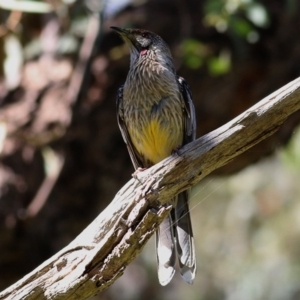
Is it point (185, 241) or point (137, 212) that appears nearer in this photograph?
point (137, 212)

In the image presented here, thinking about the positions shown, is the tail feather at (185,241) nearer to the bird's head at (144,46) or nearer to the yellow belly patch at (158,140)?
the yellow belly patch at (158,140)

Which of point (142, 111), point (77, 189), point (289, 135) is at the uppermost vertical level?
point (142, 111)

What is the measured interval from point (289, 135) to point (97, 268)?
10.0 feet

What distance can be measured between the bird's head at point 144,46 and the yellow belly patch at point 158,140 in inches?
22.8

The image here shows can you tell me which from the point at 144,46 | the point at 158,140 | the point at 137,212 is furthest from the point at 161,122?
the point at 137,212

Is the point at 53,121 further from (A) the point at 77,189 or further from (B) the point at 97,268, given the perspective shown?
(B) the point at 97,268

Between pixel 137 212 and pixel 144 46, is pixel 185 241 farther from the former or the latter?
pixel 144 46

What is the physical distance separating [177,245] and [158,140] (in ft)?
2.32

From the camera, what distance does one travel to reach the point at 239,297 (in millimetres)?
8359

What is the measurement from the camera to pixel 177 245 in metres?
4.49

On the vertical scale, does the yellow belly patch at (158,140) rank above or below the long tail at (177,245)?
above

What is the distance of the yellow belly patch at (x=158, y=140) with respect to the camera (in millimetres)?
4641

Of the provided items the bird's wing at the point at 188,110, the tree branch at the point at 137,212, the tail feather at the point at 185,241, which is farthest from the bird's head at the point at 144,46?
the tree branch at the point at 137,212

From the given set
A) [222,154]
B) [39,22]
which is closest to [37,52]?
[39,22]
